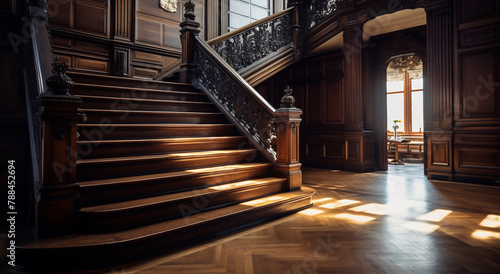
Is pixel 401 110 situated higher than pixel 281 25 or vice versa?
pixel 281 25

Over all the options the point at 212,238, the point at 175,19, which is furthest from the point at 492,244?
the point at 175,19

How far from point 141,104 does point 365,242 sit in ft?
9.31

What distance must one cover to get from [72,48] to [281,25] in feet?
→ 12.4

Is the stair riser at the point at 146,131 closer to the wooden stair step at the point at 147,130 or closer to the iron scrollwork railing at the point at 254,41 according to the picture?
the wooden stair step at the point at 147,130

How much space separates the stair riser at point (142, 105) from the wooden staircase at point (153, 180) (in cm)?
1

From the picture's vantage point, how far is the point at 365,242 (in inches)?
89.7

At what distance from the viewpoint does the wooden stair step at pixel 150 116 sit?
318cm

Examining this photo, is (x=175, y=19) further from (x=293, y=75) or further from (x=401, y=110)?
(x=401, y=110)

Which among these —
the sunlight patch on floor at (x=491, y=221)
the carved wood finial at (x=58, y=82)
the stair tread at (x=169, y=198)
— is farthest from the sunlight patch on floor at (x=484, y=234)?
the carved wood finial at (x=58, y=82)

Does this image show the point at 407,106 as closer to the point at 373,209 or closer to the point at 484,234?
the point at 373,209

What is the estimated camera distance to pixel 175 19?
638 centimetres

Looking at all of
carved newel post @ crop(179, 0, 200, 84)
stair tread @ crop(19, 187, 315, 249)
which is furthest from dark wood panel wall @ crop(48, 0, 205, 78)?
stair tread @ crop(19, 187, 315, 249)

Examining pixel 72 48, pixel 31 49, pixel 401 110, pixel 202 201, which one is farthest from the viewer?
pixel 401 110

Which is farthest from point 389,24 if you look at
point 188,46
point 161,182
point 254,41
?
point 161,182
